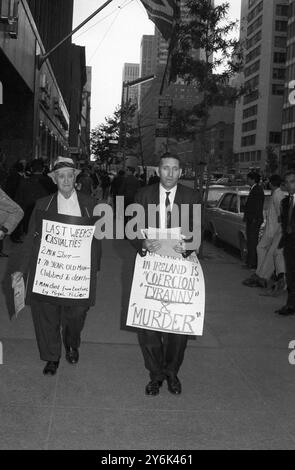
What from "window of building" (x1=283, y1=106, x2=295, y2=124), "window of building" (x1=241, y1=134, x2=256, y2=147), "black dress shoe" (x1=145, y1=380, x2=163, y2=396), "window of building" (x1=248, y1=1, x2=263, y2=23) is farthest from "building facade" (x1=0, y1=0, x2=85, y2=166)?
"window of building" (x1=241, y1=134, x2=256, y2=147)

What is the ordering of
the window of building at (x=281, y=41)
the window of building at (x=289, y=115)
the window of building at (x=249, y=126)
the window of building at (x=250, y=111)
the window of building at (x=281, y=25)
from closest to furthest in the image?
the window of building at (x=289, y=115) < the window of building at (x=281, y=25) < the window of building at (x=281, y=41) < the window of building at (x=250, y=111) < the window of building at (x=249, y=126)

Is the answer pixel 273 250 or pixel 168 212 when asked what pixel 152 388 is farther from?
pixel 273 250

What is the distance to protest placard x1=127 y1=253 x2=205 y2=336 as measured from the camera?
4.98 m

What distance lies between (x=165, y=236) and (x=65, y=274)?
1.04 m

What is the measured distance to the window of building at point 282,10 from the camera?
355ft

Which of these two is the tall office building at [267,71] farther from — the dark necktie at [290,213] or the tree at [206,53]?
the dark necktie at [290,213]

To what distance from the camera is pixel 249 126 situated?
124 m

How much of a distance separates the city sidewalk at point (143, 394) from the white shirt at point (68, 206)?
1.34 metres

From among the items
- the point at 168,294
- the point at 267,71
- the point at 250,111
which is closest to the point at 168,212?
the point at 168,294

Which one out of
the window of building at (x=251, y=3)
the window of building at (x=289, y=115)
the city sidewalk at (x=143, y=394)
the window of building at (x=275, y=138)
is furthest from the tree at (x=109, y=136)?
the window of building at (x=251, y=3)

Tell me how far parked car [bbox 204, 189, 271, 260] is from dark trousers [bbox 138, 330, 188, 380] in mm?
8101
